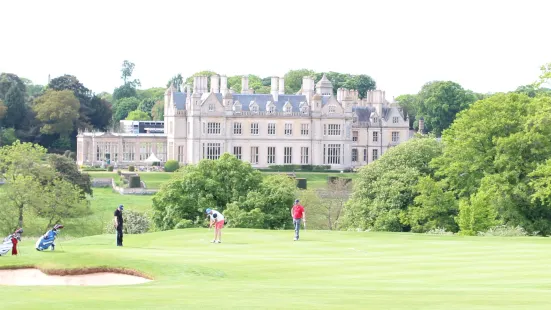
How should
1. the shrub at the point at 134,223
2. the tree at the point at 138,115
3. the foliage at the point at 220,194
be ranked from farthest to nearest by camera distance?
the tree at the point at 138,115
the shrub at the point at 134,223
the foliage at the point at 220,194

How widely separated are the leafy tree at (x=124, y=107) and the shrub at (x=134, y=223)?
361ft

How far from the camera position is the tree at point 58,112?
383ft

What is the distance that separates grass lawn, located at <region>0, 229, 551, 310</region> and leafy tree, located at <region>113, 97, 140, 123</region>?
132 m

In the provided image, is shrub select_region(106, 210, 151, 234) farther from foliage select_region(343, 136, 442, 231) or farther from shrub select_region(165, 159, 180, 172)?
shrub select_region(165, 159, 180, 172)

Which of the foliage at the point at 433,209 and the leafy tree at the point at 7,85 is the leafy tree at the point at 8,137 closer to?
the leafy tree at the point at 7,85

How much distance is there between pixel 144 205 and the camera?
75.0 m

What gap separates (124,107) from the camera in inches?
6678

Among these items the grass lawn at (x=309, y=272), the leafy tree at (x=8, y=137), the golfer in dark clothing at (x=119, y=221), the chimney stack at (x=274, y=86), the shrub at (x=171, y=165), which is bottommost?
the grass lawn at (x=309, y=272)

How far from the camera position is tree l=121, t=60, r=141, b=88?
192000mm

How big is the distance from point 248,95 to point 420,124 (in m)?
25.1

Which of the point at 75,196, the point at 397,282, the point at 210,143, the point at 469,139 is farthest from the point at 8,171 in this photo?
the point at 397,282

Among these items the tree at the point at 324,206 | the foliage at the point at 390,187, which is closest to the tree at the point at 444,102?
the tree at the point at 324,206

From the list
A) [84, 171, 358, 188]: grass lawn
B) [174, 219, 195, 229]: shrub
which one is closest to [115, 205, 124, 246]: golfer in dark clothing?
[174, 219, 195, 229]: shrub

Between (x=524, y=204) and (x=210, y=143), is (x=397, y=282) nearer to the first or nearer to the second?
(x=524, y=204)
